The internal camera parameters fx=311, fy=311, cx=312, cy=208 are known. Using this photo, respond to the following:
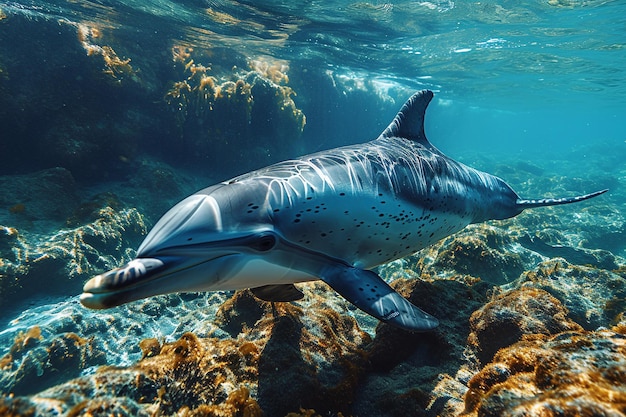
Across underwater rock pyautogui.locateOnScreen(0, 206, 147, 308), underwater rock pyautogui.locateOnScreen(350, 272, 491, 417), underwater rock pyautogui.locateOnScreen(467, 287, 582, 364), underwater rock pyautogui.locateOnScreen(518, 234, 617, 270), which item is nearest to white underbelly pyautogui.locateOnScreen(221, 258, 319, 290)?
underwater rock pyautogui.locateOnScreen(350, 272, 491, 417)

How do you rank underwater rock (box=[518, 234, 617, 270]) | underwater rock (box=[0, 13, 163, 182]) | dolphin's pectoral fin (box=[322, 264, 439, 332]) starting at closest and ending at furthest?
dolphin's pectoral fin (box=[322, 264, 439, 332]), underwater rock (box=[518, 234, 617, 270]), underwater rock (box=[0, 13, 163, 182])

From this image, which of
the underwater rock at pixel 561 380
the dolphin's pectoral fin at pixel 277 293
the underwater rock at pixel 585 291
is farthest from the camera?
the underwater rock at pixel 585 291

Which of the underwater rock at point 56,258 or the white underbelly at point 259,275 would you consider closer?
the white underbelly at point 259,275

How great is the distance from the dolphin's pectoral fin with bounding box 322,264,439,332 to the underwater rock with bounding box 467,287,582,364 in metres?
0.81

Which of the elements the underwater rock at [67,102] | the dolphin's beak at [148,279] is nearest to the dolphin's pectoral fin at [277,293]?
the dolphin's beak at [148,279]

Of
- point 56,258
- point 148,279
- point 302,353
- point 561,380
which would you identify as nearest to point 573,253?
point 561,380

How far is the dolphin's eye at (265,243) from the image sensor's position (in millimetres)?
2562

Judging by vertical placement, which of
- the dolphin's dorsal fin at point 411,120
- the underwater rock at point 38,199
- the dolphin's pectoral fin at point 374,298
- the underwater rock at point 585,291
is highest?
the dolphin's dorsal fin at point 411,120

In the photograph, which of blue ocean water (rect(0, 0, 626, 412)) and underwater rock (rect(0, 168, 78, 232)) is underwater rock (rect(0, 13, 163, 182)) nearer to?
blue ocean water (rect(0, 0, 626, 412))

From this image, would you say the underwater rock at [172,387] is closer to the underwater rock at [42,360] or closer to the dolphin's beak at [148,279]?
the dolphin's beak at [148,279]

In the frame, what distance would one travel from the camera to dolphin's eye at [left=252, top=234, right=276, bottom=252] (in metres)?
2.56

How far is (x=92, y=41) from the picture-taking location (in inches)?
496

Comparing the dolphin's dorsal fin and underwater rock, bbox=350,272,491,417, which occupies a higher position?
the dolphin's dorsal fin

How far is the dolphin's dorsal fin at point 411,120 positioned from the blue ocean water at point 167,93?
3367mm
